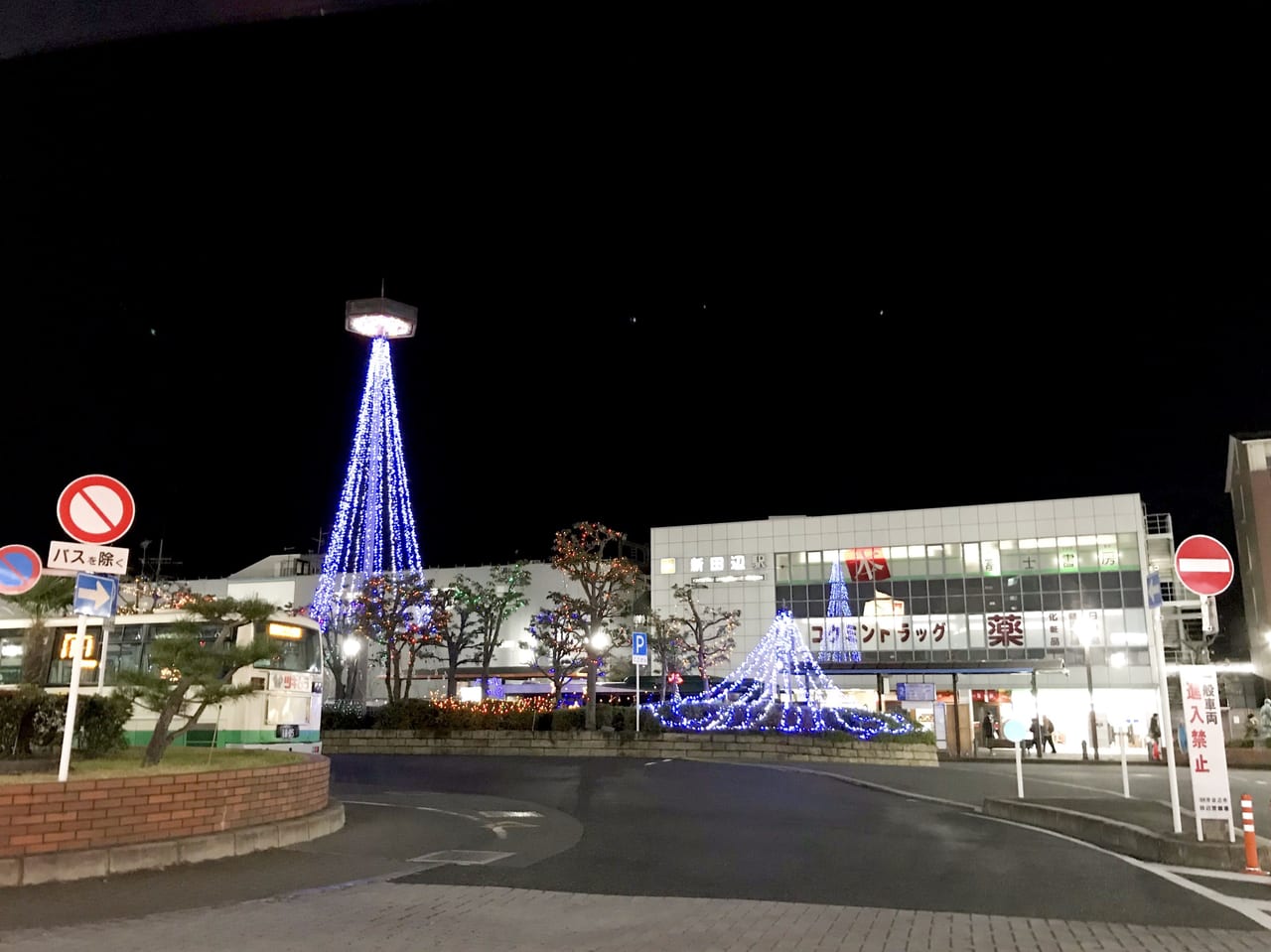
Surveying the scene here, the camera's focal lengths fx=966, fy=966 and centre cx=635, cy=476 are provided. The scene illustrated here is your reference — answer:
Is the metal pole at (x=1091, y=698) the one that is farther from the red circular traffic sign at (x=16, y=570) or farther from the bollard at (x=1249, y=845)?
the red circular traffic sign at (x=16, y=570)

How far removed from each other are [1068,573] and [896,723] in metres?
23.2

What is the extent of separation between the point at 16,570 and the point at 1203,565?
12.2 meters

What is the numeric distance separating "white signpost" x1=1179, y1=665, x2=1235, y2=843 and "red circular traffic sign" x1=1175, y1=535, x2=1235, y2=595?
87 centimetres

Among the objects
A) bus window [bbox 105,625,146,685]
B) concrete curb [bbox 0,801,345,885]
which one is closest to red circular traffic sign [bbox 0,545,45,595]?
concrete curb [bbox 0,801,345,885]

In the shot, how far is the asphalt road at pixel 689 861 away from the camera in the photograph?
23.7ft

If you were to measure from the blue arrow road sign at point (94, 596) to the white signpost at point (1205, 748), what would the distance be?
10.1 m

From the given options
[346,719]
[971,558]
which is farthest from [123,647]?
[971,558]

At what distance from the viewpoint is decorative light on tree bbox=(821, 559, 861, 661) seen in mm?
48219

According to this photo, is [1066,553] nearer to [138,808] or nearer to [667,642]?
[667,642]

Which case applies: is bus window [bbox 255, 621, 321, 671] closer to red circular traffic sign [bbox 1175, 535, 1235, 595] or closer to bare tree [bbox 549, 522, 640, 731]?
bare tree [bbox 549, 522, 640, 731]

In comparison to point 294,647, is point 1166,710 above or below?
below

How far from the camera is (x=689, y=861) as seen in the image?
928cm

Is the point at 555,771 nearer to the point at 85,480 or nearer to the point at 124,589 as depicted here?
the point at 85,480

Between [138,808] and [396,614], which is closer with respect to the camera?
[138,808]
